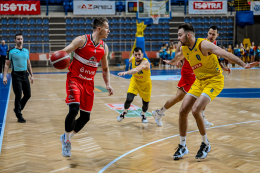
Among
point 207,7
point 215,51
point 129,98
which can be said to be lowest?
point 129,98

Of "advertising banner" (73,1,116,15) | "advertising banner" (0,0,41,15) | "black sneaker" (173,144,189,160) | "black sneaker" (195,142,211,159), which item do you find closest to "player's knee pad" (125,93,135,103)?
"black sneaker" (173,144,189,160)

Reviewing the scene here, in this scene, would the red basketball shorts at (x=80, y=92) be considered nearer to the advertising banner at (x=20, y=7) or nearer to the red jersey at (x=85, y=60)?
the red jersey at (x=85, y=60)

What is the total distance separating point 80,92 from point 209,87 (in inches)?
69.1

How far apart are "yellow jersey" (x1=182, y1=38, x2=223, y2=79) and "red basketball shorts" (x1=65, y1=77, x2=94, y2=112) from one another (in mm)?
1433

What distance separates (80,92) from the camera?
13.3 feet

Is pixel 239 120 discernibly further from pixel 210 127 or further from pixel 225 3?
pixel 225 3

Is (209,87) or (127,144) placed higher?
(209,87)

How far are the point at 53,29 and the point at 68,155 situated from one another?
2145 cm

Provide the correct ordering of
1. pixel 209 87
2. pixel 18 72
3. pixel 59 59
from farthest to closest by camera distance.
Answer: pixel 18 72
pixel 209 87
pixel 59 59

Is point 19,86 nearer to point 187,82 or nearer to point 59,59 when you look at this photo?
point 59,59

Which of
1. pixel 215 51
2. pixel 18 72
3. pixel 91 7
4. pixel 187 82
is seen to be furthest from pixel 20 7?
pixel 215 51

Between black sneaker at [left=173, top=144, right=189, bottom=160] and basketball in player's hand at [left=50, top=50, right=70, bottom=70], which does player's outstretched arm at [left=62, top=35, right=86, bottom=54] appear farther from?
black sneaker at [left=173, top=144, right=189, bottom=160]

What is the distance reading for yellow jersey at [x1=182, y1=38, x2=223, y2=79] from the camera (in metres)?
4.14

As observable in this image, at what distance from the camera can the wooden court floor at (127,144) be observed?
374 cm
